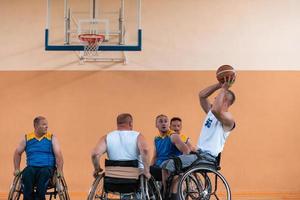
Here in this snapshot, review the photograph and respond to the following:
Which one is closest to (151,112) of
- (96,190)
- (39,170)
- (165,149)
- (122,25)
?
(122,25)

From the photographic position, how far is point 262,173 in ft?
27.1

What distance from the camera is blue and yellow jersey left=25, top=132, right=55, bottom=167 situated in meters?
5.96

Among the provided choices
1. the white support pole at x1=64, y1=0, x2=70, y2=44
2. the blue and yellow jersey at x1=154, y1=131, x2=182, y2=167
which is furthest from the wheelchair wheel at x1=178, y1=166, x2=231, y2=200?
the white support pole at x1=64, y1=0, x2=70, y2=44

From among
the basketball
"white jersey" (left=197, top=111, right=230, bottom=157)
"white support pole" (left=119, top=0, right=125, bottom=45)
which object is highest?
"white support pole" (left=119, top=0, right=125, bottom=45)

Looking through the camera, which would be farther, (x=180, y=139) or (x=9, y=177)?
(x=9, y=177)

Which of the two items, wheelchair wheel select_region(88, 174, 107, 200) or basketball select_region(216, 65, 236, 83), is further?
Answer: wheelchair wheel select_region(88, 174, 107, 200)

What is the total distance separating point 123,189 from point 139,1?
12.4ft

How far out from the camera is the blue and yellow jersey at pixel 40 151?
5.96 m

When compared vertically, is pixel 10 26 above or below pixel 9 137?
above

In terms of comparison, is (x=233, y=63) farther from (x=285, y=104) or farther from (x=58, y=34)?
(x=58, y=34)

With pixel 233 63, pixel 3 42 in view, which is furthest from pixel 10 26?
pixel 233 63

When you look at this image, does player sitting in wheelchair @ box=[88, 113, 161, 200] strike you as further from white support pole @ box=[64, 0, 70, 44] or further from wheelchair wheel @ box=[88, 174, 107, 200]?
white support pole @ box=[64, 0, 70, 44]

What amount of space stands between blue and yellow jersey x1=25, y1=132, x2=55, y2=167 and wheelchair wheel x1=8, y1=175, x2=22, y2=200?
22 centimetres

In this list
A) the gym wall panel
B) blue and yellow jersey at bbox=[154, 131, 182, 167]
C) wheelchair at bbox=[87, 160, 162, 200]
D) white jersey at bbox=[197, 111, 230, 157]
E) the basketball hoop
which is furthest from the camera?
the gym wall panel
